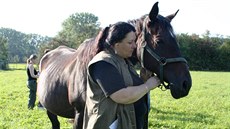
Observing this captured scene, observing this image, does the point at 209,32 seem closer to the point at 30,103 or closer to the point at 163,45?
the point at 30,103

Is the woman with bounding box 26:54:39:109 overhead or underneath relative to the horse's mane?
underneath

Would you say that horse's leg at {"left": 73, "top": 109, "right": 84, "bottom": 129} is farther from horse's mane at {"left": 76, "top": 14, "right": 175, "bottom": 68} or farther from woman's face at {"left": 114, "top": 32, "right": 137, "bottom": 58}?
woman's face at {"left": 114, "top": 32, "right": 137, "bottom": 58}

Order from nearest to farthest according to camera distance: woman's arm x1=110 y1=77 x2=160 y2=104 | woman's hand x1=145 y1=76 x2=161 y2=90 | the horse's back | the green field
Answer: woman's arm x1=110 y1=77 x2=160 y2=104
woman's hand x1=145 y1=76 x2=161 y2=90
the horse's back
the green field

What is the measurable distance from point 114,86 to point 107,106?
211 millimetres

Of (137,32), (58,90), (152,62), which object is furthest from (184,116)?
Answer: (152,62)

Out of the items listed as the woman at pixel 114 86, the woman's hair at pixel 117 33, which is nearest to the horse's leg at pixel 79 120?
the woman at pixel 114 86

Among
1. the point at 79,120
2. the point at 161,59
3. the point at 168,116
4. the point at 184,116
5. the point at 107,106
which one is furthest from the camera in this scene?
the point at 184,116

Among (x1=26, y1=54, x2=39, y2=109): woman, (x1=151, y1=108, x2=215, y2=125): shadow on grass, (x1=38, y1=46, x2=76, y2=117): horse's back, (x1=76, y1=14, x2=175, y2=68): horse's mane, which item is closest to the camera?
(x1=76, y1=14, x2=175, y2=68): horse's mane

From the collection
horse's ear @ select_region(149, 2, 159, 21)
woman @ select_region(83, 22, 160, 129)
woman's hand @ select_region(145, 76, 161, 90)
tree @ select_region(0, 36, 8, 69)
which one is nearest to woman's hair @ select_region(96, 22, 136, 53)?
woman @ select_region(83, 22, 160, 129)

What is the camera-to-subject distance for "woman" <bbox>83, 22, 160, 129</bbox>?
2.48 metres

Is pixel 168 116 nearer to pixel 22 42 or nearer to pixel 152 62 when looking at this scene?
pixel 152 62

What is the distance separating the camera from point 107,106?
2586 millimetres

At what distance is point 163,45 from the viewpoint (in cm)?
301

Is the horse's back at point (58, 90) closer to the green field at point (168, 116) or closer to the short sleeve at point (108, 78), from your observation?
the short sleeve at point (108, 78)
